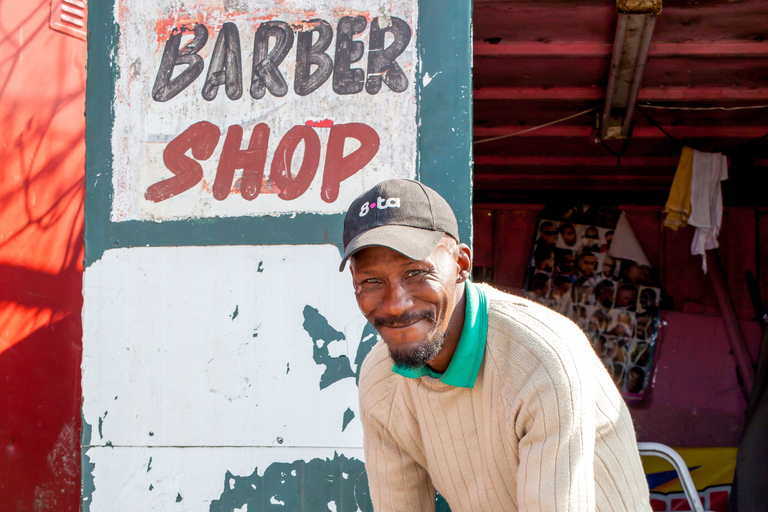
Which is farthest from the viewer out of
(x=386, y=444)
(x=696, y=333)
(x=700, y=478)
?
(x=696, y=333)

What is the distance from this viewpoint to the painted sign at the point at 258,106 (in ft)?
9.07

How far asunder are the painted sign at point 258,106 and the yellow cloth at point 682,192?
3.40 metres

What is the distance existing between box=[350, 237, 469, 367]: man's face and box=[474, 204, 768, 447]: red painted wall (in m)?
6.11

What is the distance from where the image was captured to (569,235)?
7.19 m

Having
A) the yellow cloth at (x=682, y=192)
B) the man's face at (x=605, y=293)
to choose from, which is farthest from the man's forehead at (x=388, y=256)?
the man's face at (x=605, y=293)

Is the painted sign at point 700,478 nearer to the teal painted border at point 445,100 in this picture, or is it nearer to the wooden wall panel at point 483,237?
the wooden wall panel at point 483,237

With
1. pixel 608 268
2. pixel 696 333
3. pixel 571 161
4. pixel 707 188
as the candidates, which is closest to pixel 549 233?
pixel 608 268

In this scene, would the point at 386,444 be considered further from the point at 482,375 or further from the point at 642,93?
the point at 642,93

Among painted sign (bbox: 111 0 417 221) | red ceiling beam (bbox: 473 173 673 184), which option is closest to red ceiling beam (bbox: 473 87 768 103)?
red ceiling beam (bbox: 473 173 673 184)

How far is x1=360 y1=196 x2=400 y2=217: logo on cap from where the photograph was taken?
159cm

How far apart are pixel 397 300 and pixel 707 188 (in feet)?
14.8

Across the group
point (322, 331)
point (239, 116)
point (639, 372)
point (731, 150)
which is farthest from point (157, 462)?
point (639, 372)

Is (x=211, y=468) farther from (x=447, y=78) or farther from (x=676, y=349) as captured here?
(x=676, y=349)

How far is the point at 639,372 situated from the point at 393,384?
5920 mm
